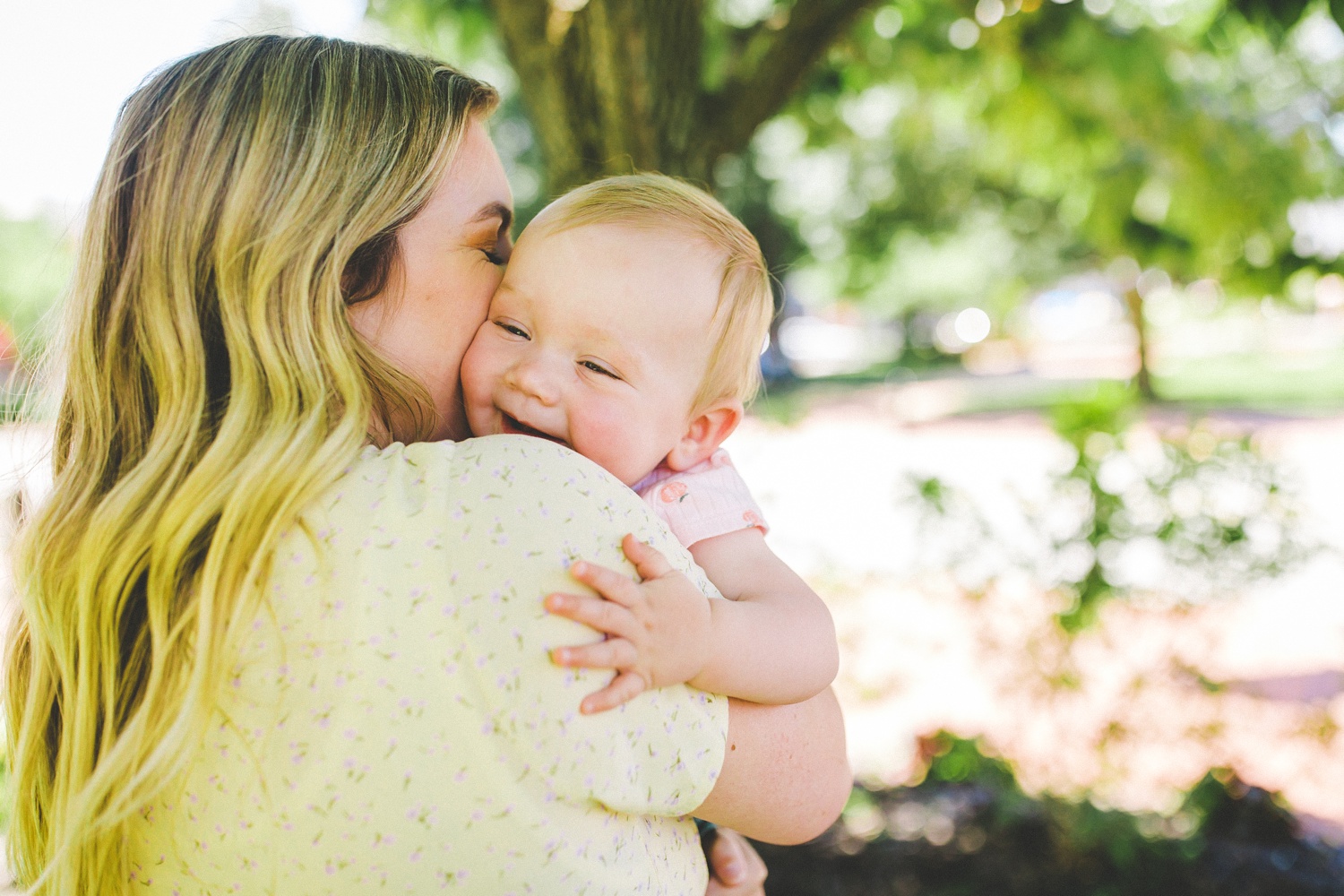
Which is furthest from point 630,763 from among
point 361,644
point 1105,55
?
point 1105,55

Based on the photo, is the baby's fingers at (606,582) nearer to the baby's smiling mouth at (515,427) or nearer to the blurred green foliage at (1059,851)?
the baby's smiling mouth at (515,427)

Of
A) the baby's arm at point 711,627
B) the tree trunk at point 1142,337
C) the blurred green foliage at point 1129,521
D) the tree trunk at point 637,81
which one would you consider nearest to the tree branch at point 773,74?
the tree trunk at point 637,81

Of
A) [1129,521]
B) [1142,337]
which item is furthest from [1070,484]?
[1142,337]

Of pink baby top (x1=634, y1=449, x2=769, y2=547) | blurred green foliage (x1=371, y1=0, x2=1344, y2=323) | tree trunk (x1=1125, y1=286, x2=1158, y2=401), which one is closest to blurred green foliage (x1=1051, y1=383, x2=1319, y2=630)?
blurred green foliage (x1=371, y1=0, x2=1344, y2=323)

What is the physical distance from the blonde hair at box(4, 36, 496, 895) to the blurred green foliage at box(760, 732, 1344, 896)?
3.21m

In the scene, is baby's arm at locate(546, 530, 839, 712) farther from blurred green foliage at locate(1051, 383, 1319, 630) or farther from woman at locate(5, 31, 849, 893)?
blurred green foliage at locate(1051, 383, 1319, 630)

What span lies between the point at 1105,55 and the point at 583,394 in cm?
375

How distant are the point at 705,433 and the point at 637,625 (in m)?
0.70

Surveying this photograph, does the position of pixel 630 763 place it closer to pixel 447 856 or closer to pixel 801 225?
pixel 447 856

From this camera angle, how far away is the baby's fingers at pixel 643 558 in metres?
1.21

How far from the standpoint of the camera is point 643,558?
3.97 ft

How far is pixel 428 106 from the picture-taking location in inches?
58.5

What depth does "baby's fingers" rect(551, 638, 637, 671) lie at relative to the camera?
1092mm

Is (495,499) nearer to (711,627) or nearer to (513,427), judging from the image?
(711,627)
